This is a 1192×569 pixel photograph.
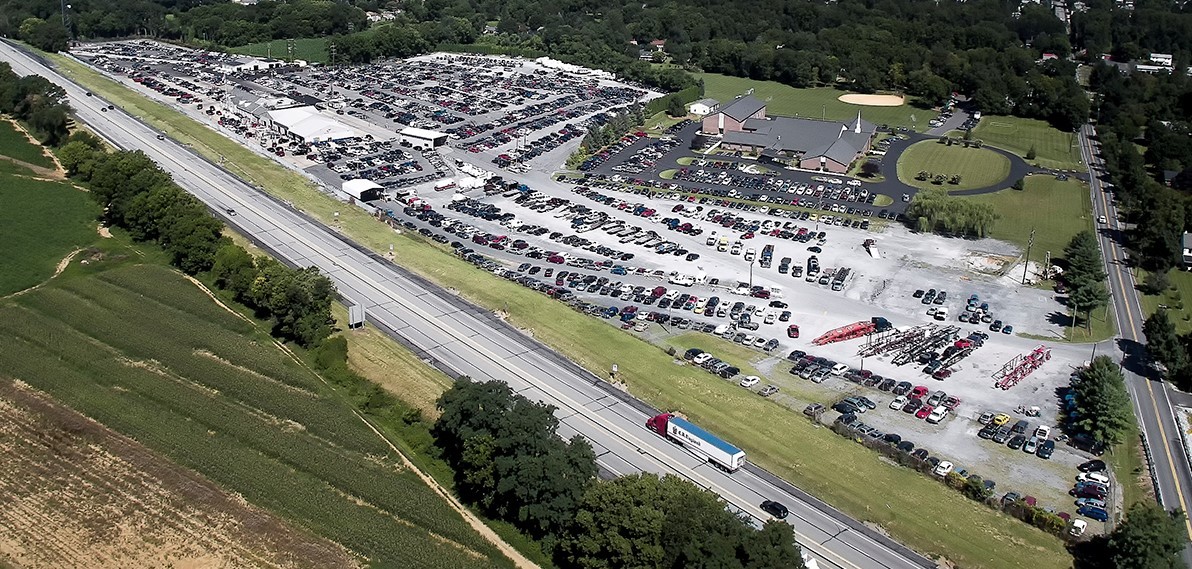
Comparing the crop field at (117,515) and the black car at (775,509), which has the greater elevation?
the black car at (775,509)

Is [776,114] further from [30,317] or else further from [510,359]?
[30,317]

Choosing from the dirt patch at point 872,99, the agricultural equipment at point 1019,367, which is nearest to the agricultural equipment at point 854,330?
the agricultural equipment at point 1019,367

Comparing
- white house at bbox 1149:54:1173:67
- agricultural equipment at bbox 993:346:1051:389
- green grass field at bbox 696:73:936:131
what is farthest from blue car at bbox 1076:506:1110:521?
white house at bbox 1149:54:1173:67

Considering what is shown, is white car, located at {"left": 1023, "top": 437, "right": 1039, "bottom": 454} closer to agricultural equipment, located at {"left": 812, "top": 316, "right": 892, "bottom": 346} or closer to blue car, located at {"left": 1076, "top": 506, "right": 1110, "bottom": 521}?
blue car, located at {"left": 1076, "top": 506, "right": 1110, "bottom": 521}

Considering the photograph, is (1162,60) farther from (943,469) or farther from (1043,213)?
(943,469)

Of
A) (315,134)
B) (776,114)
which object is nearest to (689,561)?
(315,134)

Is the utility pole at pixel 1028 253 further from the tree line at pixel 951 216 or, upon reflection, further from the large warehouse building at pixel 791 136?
the large warehouse building at pixel 791 136
